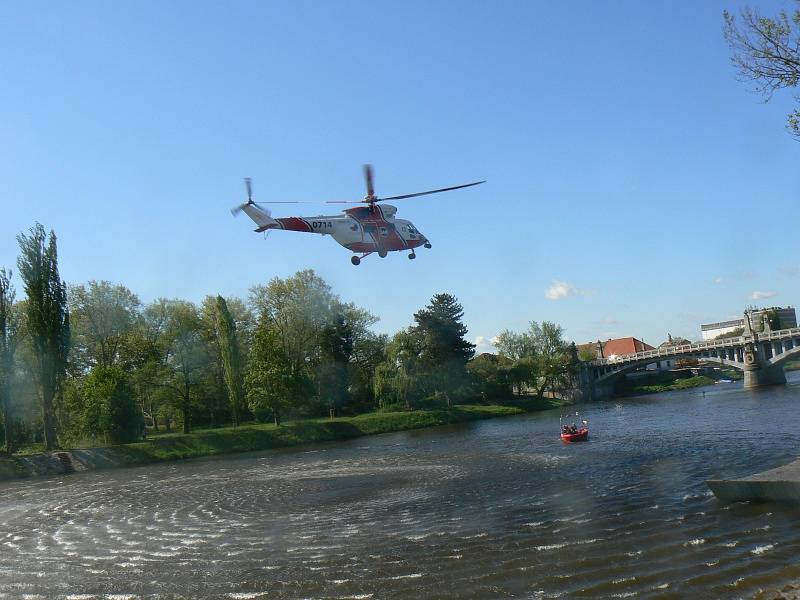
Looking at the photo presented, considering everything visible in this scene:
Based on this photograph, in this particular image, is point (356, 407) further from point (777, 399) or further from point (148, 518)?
point (148, 518)

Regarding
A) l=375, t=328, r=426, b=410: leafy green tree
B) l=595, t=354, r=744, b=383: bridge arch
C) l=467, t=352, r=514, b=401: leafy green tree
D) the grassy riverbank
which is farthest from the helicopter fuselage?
the grassy riverbank

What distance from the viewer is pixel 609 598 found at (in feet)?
42.4

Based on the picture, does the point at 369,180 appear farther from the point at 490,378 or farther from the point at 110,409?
the point at 490,378

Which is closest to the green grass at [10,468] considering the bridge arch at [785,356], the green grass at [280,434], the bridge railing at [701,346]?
the green grass at [280,434]

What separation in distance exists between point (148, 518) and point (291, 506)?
5.74m

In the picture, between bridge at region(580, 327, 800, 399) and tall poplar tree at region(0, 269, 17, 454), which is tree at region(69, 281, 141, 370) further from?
bridge at region(580, 327, 800, 399)

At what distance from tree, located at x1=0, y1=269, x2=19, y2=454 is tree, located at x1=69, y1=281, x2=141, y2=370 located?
15.4 m

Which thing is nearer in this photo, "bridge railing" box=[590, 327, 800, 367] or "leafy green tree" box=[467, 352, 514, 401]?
"bridge railing" box=[590, 327, 800, 367]

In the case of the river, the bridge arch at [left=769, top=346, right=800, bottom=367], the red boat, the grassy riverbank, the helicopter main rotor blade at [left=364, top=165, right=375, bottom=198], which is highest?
the helicopter main rotor blade at [left=364, top=165, right=375, bottom=198]

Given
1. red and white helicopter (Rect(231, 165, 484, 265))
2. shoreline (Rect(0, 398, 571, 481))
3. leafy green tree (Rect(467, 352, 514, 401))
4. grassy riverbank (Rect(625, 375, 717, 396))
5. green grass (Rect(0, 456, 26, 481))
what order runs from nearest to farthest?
1. red and white helicopter (Rect(231, 165, 484, 265))
2. green grass (Rect(0, 456, 26, 481))
3. shoreline (Rect(0, 398, 571, 481))
4. leafy green tree (Rect(467, 352, 514, 401))
5. grassy riverbank (Rect(625, 375, 717, 396))

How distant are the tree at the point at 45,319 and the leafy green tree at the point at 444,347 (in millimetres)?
42963

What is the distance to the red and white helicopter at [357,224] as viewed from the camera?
102 feet

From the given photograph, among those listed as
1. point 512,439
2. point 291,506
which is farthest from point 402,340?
point 291,506

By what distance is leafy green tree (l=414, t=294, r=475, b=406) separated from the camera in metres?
89.4
